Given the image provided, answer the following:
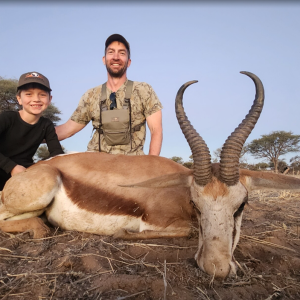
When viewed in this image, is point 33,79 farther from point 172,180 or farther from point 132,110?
point 172,180

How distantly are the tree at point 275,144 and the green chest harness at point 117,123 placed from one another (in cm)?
2217

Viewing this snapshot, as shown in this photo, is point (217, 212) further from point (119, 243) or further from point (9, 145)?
point (9, 145)

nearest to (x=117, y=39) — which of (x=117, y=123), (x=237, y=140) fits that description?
(x=117, y=123)

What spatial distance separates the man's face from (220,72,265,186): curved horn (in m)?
3.80

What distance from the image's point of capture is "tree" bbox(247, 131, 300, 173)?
25.6m

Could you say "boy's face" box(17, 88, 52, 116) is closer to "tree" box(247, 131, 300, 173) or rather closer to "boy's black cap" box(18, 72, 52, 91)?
"boy's black cap" box(18, 72, 52, 91)

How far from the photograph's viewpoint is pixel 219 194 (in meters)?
2.84

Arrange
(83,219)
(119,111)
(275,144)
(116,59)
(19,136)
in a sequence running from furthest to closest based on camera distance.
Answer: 1. (275,144)
2. (116,59)
3. (119,111)
4. (19,136)
5. (83,219)

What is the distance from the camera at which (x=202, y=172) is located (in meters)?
3.01

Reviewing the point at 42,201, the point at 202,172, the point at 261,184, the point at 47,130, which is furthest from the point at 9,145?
the point at 261,184

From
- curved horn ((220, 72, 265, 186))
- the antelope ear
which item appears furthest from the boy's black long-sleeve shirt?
curved horn ((220, 72, 265, 186))

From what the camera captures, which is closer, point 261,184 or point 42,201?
point 261,184

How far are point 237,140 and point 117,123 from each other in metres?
3.49

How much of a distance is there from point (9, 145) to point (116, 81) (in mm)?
2692
